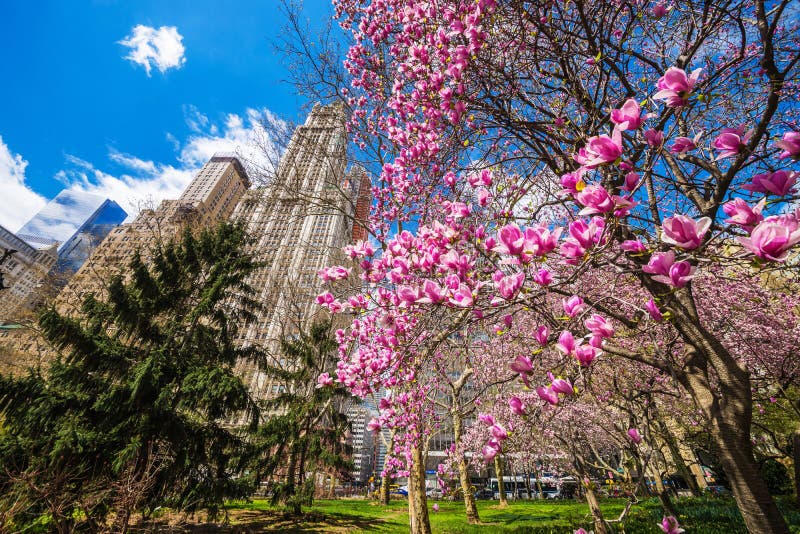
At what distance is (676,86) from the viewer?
4.16ft

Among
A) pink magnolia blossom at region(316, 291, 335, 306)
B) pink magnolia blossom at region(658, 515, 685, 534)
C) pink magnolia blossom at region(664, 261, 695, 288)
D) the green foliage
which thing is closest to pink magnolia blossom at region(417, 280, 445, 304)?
pink magnolia blossom at region(664, 261, 695, 288)

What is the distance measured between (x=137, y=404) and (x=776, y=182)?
9.22 m

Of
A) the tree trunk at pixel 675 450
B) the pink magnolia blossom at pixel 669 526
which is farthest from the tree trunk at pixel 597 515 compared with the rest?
the tree trunk at pixel 675 450

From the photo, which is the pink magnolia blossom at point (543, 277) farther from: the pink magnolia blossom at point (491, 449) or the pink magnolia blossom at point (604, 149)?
the pink magnolia blossom at point (491, 449)

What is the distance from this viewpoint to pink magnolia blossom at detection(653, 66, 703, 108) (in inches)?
49.2

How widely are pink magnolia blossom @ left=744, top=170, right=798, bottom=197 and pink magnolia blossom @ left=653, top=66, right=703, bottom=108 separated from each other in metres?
0.39

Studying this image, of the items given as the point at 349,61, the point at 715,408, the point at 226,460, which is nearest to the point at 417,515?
the point at 226,460

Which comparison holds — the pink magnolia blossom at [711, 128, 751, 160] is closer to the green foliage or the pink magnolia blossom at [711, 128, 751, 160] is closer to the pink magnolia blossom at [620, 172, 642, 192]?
the pink magnolia blossom at [620, 172, 642, 192]

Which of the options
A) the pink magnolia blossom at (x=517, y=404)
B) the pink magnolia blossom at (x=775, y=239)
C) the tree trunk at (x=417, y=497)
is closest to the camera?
the pink magnolia blossom at (x=775, y=239)

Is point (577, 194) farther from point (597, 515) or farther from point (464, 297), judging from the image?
point (597, 515)

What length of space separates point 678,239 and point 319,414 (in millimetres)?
11327

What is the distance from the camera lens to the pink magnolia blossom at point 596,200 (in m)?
1.17

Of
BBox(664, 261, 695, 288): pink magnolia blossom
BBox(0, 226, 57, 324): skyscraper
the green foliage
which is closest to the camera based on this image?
BBox(664, 261, 695, 288): pink magnolia blossom

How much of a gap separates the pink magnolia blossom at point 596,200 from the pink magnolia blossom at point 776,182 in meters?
0.50
